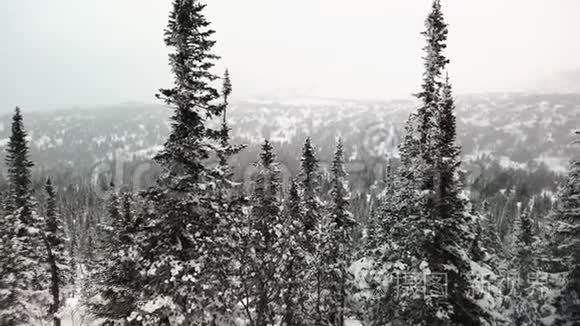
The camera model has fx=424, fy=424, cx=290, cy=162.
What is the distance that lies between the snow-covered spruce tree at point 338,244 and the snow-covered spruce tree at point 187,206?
15189 mm

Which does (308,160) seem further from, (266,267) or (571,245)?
(266,267)

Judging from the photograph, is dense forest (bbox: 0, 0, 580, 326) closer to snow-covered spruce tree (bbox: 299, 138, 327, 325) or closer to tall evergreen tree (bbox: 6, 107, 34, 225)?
snow-covered spruce tree (bbox: 299, 138, 327, 325)

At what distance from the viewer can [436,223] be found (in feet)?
55.6

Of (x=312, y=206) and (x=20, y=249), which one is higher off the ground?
(x=312, y=206)

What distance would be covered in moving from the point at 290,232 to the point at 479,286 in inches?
357

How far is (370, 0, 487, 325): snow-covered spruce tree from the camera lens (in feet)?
55.6

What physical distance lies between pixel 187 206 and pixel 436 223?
9.72 meters

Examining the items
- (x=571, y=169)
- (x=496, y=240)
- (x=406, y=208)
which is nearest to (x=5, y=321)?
(x=406, y=208)

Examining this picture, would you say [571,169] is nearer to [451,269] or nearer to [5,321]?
[451,269]

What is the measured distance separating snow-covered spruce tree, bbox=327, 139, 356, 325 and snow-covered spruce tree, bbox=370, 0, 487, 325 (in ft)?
34.6

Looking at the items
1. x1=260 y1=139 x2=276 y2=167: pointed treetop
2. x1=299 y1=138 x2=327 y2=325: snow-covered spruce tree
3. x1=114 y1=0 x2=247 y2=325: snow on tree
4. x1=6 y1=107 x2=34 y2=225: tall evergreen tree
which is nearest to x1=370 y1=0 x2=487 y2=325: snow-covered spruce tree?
x1=114 y1=0 x2=247 y2=325: snow on tree

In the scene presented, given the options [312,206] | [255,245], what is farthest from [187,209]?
[312,206]

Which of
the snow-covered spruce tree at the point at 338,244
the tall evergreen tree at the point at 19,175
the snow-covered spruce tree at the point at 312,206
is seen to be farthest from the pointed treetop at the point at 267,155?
the tall evergreen tree at the point at 19,175

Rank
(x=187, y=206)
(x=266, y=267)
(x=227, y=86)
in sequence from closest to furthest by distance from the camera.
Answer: (x=266, y=267) < (x=187, y=206) < (x=227, y=86)
